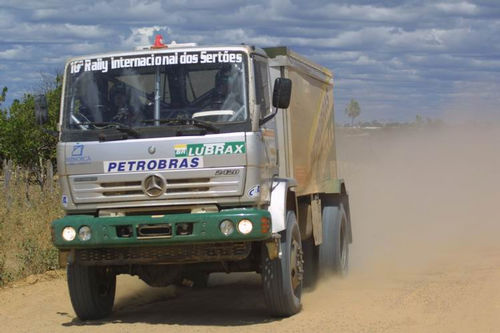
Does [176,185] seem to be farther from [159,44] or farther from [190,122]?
[159,44]

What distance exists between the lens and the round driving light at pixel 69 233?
934 centimetres

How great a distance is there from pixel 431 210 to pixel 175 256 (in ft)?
53.9

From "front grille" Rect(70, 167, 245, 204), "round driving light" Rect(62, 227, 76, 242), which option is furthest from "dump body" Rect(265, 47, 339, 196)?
"round driving light" Rect(62, 227, 76, 242)

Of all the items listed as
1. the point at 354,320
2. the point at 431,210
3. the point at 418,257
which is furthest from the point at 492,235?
the point at 354,320

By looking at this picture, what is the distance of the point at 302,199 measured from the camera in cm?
1173

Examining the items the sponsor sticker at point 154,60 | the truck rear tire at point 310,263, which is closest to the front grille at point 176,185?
the sponsor sticker at point 154,60

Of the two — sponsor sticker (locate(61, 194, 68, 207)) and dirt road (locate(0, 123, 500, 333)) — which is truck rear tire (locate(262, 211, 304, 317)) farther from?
sponsor sticker (locate(61, 194, 68, 207))

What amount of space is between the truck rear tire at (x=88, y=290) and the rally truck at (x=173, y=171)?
1cm

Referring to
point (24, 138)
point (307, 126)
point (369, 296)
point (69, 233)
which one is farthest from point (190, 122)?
point (24, 138)

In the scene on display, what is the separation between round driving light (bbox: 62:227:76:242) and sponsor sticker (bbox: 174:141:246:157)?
1304 mm

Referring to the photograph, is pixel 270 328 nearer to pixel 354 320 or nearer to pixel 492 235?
pixel 354 320

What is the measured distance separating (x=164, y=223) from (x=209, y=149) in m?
0.85

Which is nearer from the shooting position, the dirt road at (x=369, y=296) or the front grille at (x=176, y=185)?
the front grille at (x=176, y=185)

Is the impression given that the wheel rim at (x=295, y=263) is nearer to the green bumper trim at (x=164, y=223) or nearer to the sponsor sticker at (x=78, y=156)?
the green bumper trim at (x=164, y=223)
